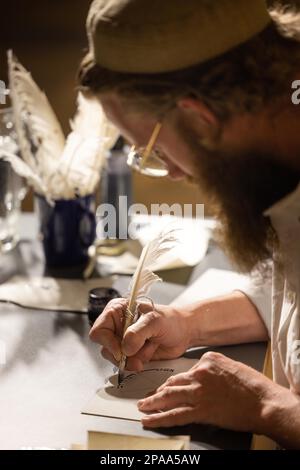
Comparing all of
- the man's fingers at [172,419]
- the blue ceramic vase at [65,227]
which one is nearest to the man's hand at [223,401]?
the man's fingers at [172,419]

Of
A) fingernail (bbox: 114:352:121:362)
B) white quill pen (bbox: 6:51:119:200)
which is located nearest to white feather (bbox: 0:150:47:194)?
white quill pen (bbox: 6:51:119:200)

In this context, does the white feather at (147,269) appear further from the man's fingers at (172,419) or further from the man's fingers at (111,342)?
the man's fingers at (172,419)

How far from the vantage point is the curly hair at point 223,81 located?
3.72ft

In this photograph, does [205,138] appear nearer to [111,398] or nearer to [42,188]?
[111,398]

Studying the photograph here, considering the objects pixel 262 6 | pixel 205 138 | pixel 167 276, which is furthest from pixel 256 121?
pixel 167 276

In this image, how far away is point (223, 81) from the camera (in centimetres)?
114

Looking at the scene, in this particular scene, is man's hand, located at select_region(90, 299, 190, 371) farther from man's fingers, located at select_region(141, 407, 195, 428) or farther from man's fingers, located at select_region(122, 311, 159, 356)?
man's fingers, located at select_region(141, 407, 195, 428)

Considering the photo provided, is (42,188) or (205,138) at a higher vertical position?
(205,138)

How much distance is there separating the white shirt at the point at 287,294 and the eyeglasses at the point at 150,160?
0.21m

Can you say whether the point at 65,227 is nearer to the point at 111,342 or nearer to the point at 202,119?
the point at 111,342

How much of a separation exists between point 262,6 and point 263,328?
66 cm

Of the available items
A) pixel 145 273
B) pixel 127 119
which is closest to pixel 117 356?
pixel 145 273

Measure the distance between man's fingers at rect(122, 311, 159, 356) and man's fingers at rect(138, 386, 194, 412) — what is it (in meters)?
0.13

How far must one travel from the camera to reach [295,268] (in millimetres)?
1215
